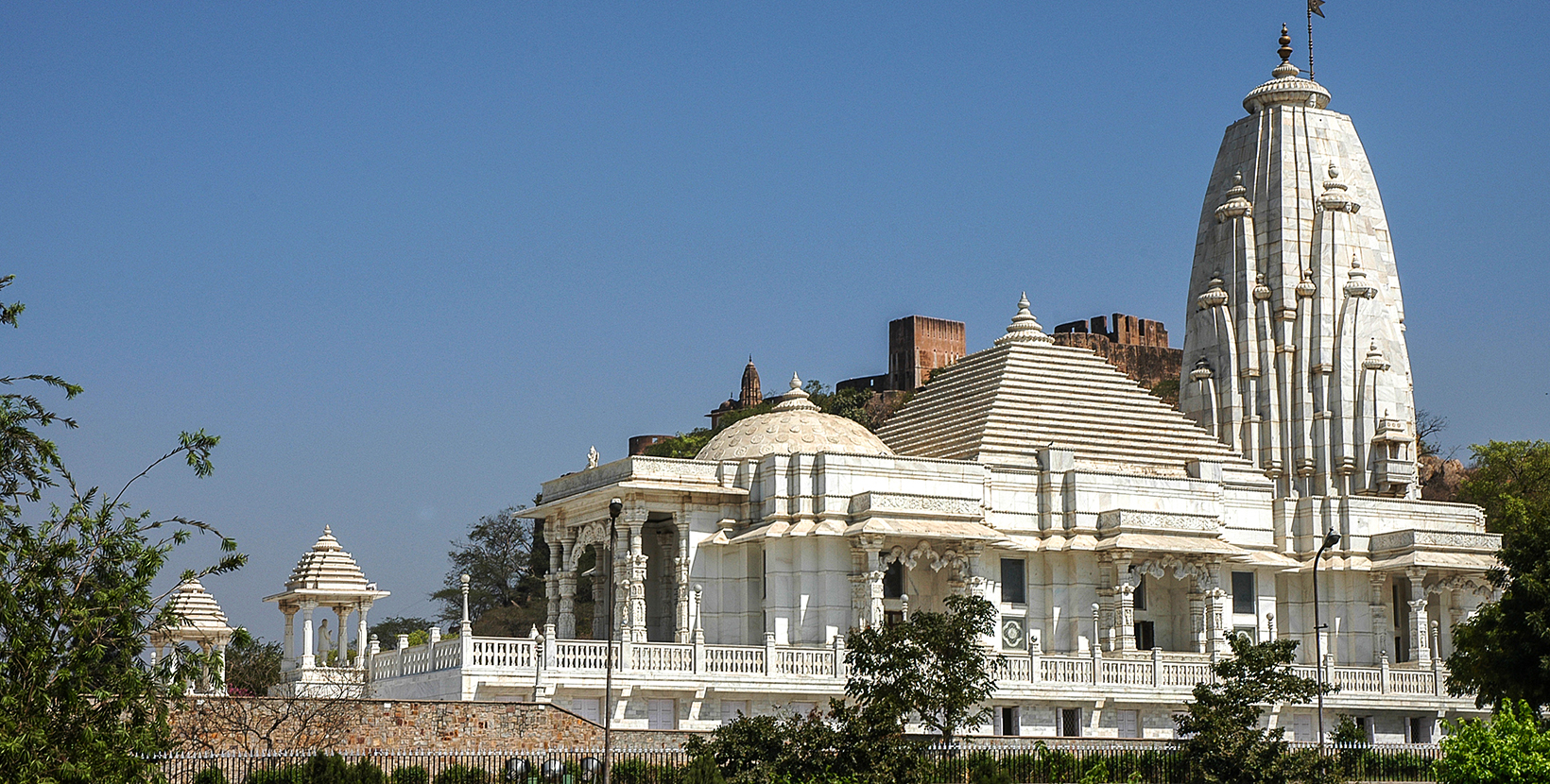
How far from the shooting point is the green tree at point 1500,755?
34.7 metres

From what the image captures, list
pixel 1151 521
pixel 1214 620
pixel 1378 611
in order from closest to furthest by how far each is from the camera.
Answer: pixel 1151 521 < pixel 1214 620 < pixel 1378 611

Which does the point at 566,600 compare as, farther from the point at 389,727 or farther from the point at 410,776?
the point at 410,776

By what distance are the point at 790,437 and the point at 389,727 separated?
18424 mm

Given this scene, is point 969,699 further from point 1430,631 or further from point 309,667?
point 1430,631

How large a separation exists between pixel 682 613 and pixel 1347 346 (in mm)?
27015

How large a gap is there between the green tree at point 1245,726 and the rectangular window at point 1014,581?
39.6 ft

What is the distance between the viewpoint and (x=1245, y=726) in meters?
40.2

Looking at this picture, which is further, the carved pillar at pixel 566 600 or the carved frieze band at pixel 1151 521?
the carved pillar at pixel 566 600

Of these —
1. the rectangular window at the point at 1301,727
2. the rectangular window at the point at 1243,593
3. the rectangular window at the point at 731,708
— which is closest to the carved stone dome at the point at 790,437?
the rectangular window at the point at 731,708

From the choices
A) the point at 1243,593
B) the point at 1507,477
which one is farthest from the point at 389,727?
the point at 1507,477

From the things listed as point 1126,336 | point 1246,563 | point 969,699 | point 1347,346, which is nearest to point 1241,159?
point 1347,346

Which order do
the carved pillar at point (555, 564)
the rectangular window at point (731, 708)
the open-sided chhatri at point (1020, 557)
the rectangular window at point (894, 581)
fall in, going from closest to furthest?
the rectangular window at point (731, 708), the open-sided chhatri at point (1020, 557), the rectangular window at point (894, 581), the carved pillar at point (555, 564)

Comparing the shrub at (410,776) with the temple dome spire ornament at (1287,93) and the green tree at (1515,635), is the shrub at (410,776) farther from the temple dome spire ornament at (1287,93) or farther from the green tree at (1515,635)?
the temple dome spire ornament at (1287,93)

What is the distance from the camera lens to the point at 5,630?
28.3 metres
